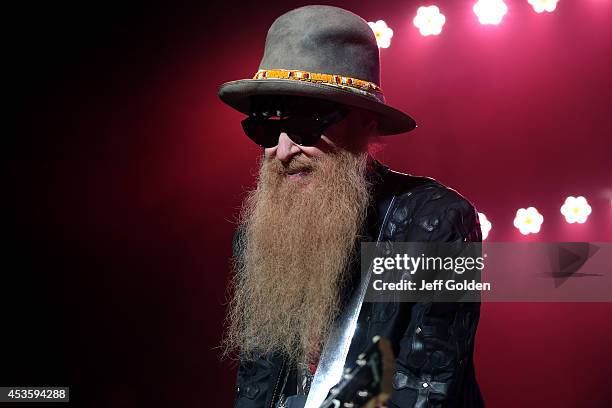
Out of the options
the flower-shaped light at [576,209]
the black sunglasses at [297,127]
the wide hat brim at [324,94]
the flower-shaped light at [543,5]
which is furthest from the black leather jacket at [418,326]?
the flower-shaped light at [543,5]

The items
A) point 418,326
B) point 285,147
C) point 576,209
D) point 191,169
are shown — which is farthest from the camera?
point 191,169

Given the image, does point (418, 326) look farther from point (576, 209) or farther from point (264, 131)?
point (576, 209)

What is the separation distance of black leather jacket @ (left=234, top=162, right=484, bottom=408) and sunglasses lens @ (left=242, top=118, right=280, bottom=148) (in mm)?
321

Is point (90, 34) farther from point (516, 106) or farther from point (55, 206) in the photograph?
point (516, 106)

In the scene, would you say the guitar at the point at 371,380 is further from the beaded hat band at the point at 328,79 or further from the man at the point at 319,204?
the beaded hat band at the point at 328,79

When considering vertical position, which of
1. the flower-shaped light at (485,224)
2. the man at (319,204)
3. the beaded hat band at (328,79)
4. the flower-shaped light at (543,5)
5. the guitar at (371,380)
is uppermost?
the flower-shaped light at (543,5)

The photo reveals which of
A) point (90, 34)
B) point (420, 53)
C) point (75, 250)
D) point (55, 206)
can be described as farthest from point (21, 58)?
point (420, 53)

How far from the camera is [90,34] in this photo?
3818 millimetres

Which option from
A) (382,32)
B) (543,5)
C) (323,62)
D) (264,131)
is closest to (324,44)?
(323,62)

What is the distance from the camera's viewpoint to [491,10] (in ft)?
12.0

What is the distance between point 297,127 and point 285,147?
→ 2.6 inches

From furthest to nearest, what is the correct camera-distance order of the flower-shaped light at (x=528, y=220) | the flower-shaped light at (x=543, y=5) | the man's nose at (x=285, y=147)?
the flower-shaped light at (x=528, y=220) < the flower-shaped light at (x=543, y=5) < the man's nose at (x=285, y=147)

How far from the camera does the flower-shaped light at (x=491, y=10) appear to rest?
365 cm

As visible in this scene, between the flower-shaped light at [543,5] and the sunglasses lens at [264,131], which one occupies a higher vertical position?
the flower-shaped light at [543,5]
